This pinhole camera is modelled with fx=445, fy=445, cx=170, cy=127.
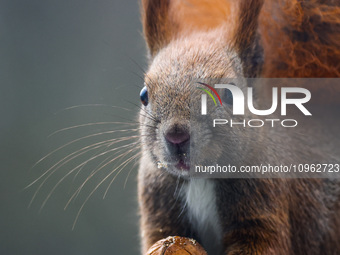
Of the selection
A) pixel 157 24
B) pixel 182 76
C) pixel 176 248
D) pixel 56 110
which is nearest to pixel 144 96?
pixel 182 76

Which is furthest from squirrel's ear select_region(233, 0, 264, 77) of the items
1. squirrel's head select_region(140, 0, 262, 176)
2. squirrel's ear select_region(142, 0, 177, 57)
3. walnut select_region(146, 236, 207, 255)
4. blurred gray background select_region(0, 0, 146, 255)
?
blurred gray background select_region(0, 0, 146, 255)

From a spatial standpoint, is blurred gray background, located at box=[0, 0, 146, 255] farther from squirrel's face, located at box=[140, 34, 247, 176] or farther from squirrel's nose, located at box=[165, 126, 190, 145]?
squirrel's nose, located at box=[165, 126, 190, 145]

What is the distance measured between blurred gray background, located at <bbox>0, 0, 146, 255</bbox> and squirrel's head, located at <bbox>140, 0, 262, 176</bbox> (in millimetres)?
519

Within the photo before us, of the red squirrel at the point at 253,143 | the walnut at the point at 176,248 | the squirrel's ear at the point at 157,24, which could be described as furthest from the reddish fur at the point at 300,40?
the walnut at the point at 176,248

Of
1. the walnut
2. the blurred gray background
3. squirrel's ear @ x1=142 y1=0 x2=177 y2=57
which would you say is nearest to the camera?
the walnut

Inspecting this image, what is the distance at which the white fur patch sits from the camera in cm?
107

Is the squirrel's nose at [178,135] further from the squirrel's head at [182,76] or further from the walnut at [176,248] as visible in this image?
the walnut at [176,248]

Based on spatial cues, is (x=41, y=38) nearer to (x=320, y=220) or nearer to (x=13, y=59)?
(x=13, y=59)

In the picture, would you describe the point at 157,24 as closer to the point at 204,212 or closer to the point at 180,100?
the point at 180,100

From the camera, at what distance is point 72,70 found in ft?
6.28

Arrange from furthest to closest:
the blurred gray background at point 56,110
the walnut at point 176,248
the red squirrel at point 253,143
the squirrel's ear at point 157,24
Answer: the blurred gray background at point 56,110
the squirrel's ear at point 157,24
the red squirrel at point 253,143
the walnut at point 176,248

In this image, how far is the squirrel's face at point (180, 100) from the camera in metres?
0.90

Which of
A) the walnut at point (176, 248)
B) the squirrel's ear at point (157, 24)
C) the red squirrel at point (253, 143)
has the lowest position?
the walnut at point (176, 248)

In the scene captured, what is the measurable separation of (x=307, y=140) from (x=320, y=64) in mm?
198
